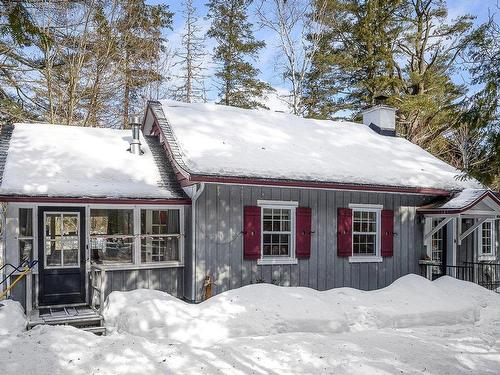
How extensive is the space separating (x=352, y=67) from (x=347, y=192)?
14177 mm

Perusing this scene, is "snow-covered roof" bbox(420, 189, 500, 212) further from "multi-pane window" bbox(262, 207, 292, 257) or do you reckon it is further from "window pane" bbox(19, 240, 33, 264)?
"window pane" bbox(19, 240, 33, 264)

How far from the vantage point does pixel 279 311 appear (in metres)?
8.35

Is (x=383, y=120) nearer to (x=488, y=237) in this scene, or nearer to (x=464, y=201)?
(x=488, y=237)

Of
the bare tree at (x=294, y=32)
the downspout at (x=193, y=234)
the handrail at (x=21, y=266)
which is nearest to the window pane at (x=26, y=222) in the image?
the handrail at (x=21, y=266)

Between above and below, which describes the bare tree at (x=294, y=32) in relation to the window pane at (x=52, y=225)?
above

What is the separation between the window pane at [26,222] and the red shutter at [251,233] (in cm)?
451

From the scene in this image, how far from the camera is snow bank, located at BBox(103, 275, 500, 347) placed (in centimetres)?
762

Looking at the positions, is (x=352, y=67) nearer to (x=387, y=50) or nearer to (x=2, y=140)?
(x=387, y=50)

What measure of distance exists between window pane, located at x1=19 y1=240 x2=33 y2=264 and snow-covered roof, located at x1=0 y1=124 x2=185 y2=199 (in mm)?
1158

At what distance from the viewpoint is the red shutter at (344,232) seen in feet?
36.3

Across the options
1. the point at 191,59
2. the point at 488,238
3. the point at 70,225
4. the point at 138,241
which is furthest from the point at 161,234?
the point at 191,59

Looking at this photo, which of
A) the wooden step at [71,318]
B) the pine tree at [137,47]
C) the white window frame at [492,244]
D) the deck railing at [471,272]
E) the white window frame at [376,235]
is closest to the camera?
the wooden step at [71,318]

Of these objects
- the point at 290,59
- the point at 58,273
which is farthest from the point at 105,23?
the point at 58,273

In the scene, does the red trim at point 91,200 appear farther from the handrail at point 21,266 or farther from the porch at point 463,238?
the porch at point 463,238
